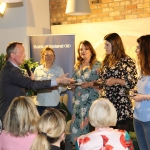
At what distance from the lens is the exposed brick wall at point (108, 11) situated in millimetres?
6180

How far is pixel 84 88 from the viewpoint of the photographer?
16.4 ft

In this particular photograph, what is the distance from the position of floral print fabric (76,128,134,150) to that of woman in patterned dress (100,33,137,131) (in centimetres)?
131

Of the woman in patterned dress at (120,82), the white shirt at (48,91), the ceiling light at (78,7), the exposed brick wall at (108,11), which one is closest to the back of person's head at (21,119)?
the woman in patterned dress at (120,82)

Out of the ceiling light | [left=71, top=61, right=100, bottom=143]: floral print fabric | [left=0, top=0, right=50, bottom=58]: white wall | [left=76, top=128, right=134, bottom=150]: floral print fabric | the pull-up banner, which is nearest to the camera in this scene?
[left=76, top=128, right=134, bottom=150]: floral print fabric

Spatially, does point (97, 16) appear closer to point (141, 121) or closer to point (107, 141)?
point (141, 121)

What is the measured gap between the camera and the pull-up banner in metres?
6.18

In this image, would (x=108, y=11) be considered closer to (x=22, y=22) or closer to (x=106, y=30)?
(x=106, y=30)

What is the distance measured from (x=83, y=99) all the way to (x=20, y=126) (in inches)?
90.5

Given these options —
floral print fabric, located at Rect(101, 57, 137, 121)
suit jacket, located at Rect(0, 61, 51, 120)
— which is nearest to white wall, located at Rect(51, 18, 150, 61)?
floral print fabric, located at Rect(101, 57, 137, 121)

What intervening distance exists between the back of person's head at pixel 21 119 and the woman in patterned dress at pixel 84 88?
2090mm

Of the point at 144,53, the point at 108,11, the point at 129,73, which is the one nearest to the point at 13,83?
the point at 129,73

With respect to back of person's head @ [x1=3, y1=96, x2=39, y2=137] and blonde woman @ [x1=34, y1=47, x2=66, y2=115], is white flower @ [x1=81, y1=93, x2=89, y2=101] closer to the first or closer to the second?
blonde woman @ [x1=34, y1=47, x2=66, y2=115]

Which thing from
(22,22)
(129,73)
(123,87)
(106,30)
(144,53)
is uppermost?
(22,22)

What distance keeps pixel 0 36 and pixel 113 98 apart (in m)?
3.29
